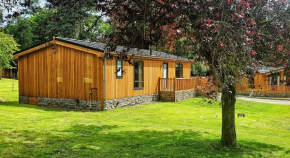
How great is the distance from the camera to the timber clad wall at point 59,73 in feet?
47.8

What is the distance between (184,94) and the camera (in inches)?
838

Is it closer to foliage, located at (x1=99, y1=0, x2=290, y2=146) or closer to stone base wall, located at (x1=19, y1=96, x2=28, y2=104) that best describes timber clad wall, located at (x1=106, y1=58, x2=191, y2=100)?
foliage, located at (x1=99, y1=0, x2=290, y2=146)

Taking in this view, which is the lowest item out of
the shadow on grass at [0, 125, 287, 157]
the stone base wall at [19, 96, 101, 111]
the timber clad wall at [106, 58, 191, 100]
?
the shadow on grass at [0, 125, 287, 157]

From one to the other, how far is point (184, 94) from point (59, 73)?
33.2 ft

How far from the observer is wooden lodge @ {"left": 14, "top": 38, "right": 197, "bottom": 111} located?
14.4m

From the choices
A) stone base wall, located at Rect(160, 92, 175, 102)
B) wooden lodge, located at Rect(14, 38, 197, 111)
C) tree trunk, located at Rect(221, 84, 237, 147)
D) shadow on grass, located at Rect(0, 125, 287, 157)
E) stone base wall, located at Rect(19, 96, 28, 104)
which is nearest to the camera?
shadow on grass, located at Rect(0, 125, 287, 157)

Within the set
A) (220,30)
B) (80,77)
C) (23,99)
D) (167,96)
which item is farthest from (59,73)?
(220,30)

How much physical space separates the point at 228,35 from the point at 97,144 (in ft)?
13.5

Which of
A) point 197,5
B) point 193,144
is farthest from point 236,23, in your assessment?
point 193,144

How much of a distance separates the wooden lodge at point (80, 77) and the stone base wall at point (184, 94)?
2.17m

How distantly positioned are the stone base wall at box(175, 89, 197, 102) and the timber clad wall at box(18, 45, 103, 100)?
744 cm

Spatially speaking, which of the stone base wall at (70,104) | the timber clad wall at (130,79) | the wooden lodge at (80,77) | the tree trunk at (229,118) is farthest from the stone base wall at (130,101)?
the tree trunk at (229,118)

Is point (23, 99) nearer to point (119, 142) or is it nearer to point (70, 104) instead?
point (70, 104)

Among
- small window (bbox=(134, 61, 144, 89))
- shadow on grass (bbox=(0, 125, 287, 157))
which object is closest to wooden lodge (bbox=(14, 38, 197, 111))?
small window (bbox=(134, 61, 144, 89))
